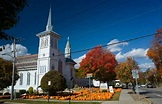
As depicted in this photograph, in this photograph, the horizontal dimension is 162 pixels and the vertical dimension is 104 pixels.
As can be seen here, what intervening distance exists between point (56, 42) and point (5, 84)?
30268 mm

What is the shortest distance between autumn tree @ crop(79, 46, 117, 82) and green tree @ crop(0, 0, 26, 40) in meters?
38.1

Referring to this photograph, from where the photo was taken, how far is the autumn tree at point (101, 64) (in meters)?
46.1

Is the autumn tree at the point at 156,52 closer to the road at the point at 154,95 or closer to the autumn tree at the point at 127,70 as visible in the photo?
the road at the point at 154,95

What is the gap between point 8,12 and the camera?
6.41m

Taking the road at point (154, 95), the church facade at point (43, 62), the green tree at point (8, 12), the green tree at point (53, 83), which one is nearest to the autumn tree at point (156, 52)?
the road at point (154, 95)

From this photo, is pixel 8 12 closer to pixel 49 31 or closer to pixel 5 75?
pixel 5 75

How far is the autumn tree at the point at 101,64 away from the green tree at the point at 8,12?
125 ft

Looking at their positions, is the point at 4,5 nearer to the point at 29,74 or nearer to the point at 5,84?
the point at 5,84

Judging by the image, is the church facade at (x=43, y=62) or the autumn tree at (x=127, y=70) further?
the church facade at (x=43, y=62)

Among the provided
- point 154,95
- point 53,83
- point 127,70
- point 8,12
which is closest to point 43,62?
point 53,83

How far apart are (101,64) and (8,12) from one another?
135 feet

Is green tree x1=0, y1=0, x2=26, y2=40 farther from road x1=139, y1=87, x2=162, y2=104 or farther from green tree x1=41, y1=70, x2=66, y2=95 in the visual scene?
green tree x1=41, y1=70, x2=66, y2=95

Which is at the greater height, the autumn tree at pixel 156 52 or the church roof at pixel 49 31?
the church roof at pixel 49 31

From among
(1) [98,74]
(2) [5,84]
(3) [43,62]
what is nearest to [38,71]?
(3) [43,62]
